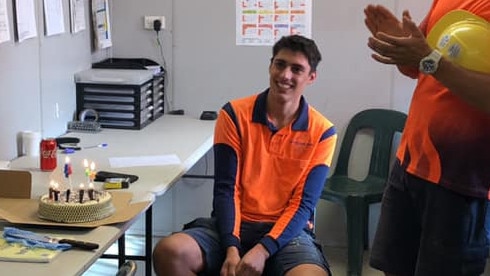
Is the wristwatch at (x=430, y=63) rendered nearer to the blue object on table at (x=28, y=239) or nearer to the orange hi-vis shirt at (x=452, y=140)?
the orange hi-vis shirt at (x=452, y=140)

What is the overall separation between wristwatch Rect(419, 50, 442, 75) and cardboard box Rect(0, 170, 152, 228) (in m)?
0.95

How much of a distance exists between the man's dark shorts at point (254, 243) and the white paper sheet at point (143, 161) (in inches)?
13.2

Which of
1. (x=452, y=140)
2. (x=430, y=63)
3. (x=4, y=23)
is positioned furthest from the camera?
(x=4, y=23)

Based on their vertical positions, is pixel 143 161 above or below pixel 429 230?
below

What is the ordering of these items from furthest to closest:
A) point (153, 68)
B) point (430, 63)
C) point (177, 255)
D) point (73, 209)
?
point (153, 68)
point (177, 255)
point (73, 209)
point (430, 63)

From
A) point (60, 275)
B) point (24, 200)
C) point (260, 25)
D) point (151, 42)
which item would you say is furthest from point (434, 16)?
point (151, 42)

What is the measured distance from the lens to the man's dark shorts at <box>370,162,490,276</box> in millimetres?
1800

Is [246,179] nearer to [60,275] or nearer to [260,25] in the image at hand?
[60,275]

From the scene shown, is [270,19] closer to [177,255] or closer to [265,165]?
[265,165]

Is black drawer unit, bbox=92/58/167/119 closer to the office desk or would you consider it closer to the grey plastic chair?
the office desk

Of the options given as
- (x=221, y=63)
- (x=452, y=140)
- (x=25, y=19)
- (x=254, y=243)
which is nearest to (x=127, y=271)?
(x=254, y=243)

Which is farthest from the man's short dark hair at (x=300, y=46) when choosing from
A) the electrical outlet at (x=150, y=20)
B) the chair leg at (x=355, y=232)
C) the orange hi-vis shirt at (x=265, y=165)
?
the electrical outlet at (x=150, y=20)

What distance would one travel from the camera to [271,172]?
265 cm

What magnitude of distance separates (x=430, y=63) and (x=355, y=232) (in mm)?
2053
